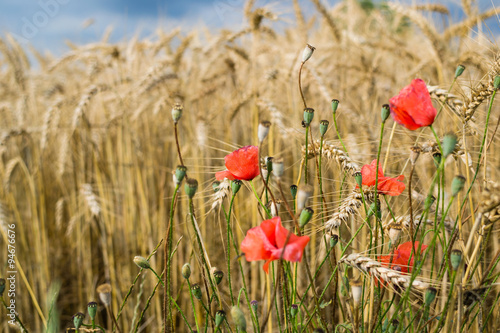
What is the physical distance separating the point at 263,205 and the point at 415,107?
0.32 meters

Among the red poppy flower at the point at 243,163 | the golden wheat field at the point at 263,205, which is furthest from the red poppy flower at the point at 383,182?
the red poppy flower at the point at 243,163

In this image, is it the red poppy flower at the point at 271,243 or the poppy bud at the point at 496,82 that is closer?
the red poppy flower at the point at 271,243

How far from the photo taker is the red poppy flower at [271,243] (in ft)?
1.73

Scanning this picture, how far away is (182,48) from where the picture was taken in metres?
2.14

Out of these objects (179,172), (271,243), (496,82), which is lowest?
(271,243)

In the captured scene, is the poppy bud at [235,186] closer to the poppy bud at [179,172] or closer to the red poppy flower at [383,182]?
the poppy bud at [179,172]

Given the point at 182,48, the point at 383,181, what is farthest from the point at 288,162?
the point at 383,181

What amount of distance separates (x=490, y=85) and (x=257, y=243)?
0.59m

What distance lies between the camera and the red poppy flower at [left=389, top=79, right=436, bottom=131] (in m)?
0.63

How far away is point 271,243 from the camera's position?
0.58 m

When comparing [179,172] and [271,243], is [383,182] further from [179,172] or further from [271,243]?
[179,172]

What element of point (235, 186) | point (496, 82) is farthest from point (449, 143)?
point (235, 186)

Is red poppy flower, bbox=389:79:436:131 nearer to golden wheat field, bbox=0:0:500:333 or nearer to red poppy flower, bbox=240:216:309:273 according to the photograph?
golden wheat field, bbox=0:0:500:333

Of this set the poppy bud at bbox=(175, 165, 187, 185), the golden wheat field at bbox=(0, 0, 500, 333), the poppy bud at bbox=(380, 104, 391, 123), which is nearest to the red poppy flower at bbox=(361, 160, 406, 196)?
the golden wheat field at bbox=(0, 0, 500, 333)
